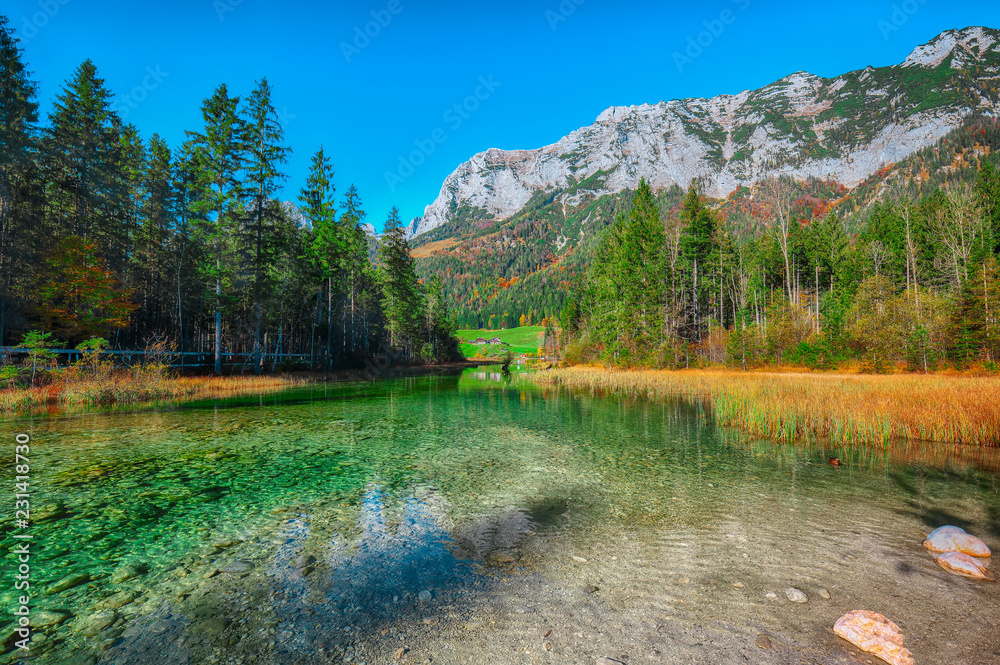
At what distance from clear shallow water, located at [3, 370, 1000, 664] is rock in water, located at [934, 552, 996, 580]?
0.19 m

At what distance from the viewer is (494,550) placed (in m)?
5.06

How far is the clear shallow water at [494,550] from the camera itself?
10.6ft

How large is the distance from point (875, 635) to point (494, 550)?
3.62 m

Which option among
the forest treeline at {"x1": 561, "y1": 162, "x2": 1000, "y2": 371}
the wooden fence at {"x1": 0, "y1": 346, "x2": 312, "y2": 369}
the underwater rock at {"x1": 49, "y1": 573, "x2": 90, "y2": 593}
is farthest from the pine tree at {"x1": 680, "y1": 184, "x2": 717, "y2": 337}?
the underwater rock at {"x1": 49, "y1": 573, "x2": 90, "y2": 593}

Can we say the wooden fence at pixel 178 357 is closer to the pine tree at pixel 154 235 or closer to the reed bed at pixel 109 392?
the reed bed at pixel 109 392

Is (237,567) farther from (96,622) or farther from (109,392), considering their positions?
(109,392)

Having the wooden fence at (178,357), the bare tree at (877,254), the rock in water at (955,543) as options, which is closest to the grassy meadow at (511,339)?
the wooden fence at (178,357)

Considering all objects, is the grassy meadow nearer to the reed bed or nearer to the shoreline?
the shoreline

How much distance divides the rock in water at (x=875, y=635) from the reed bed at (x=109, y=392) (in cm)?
2268

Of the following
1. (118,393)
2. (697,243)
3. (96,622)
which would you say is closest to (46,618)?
(96,622)

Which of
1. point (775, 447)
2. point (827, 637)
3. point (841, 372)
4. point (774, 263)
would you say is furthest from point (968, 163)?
A: point (827, 637)

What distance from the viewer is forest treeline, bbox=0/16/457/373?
67.7 feet

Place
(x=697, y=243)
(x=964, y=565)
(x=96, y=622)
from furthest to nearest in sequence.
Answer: (x=697, y=243), (x=964, y=565), (x=96, y=622)

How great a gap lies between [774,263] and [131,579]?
227 ft
